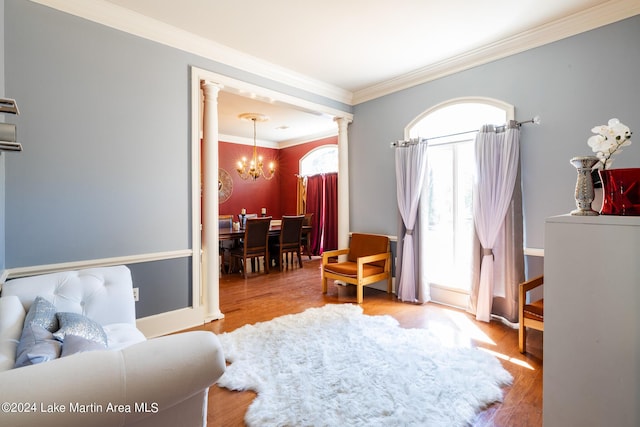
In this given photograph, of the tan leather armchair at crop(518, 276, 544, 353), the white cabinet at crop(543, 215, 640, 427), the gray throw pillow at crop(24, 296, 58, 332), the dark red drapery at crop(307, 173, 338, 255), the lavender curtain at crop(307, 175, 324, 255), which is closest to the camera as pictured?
Result: the white cabinet at crop(543, 215, 640, 427)

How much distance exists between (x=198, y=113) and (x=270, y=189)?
5.36 meters

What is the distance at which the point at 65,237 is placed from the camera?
2406mm

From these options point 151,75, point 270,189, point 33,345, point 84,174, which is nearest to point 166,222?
point 84,174

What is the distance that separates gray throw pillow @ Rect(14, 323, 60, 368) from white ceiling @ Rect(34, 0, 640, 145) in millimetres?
2555

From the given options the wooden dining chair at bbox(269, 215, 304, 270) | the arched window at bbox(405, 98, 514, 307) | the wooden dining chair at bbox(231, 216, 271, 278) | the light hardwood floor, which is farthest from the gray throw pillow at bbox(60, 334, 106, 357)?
the wooden dining chair at bbox(269, 215, 304, 270)

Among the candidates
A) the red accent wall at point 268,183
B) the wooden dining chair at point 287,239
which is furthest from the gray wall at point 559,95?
the red accent wall at point 268,183

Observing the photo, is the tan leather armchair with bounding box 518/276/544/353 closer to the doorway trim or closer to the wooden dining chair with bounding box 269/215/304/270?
the doorway trim

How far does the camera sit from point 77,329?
131cm

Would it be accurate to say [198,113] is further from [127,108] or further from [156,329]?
[156,329]

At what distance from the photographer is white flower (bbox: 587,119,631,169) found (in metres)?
1.34

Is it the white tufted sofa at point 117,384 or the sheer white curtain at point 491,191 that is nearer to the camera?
the white tufted sofa at point 117,384

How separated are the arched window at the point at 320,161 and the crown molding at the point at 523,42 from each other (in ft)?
9.86

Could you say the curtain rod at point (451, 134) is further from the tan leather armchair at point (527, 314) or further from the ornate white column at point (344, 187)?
the tan leather armchair at point (527, 314)

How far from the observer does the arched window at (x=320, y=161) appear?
7.24 meters
